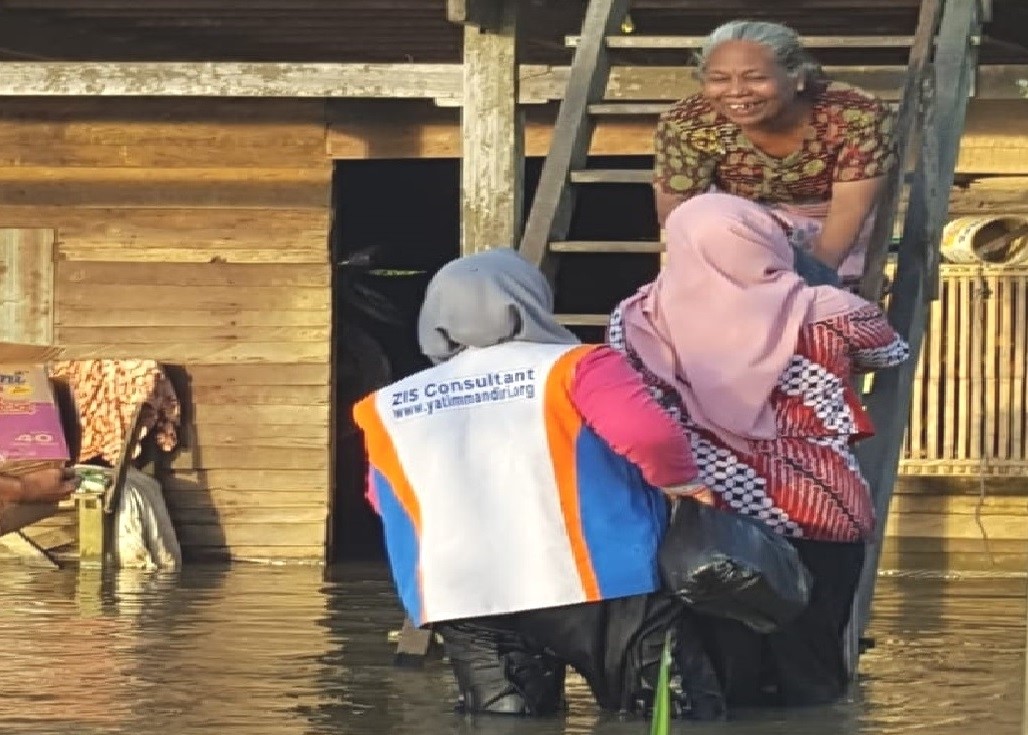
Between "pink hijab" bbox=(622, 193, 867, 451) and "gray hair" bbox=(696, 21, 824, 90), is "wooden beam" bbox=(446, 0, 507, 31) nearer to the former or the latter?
"gray hair" bbox=(696, 21, 824, 90)

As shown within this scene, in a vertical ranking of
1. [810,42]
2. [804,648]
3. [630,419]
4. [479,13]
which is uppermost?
[479,13]

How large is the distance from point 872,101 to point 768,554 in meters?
1.81

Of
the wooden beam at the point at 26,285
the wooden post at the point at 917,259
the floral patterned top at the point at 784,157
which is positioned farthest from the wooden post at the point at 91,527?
the floral patterned top at the point at 784,157

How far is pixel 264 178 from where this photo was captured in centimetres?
1189

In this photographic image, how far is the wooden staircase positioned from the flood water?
18.1 inches

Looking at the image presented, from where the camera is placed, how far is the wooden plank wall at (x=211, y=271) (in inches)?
468

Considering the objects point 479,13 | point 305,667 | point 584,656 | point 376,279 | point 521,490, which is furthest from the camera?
point 376,279

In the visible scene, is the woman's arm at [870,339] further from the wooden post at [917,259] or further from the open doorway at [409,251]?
the open doorway at [409,251]

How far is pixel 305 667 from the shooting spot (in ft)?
23.3

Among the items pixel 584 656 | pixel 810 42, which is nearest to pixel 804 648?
pixel 584 656

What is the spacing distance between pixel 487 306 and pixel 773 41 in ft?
4.96


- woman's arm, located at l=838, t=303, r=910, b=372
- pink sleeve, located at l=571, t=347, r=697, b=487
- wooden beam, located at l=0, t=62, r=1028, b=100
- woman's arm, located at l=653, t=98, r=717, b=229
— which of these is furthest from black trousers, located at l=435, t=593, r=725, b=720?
wooden beam, located at l=0, t=62, r=1028, b=100

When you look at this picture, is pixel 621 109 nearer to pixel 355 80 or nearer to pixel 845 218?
pixel 845 218

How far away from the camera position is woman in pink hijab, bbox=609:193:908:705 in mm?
5750
